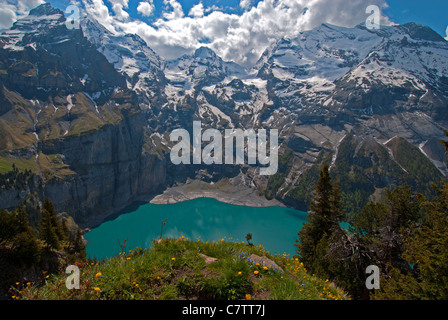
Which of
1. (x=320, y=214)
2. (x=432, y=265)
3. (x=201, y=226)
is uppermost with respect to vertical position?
(x=432, y=265)

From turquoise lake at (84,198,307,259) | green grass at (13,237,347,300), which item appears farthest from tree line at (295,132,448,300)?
turquoise lake at (84,198,307,259)

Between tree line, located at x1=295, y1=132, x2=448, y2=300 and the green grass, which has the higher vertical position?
the green grass

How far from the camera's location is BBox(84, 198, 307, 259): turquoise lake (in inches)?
A: 4628

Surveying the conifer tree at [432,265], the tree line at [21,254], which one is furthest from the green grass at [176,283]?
the tree line at [21,254]

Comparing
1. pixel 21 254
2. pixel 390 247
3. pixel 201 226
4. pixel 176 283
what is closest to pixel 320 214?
pixel 390 247

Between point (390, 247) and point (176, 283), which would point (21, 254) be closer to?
point (176, 283)

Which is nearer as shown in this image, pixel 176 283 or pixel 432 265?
pixel 176 283

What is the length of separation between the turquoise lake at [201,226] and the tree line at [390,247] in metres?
85.8

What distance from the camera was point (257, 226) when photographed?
150 metres

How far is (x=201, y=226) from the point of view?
505 feet

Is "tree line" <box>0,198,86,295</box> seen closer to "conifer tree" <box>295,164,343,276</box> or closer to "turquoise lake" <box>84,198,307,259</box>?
"conifer tree" <box>295,164,343,276</box>

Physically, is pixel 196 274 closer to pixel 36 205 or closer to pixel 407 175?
pixel 36 205

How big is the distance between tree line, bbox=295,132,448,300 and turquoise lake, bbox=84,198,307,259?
85831 millimetres

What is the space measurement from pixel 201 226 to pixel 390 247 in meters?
144
